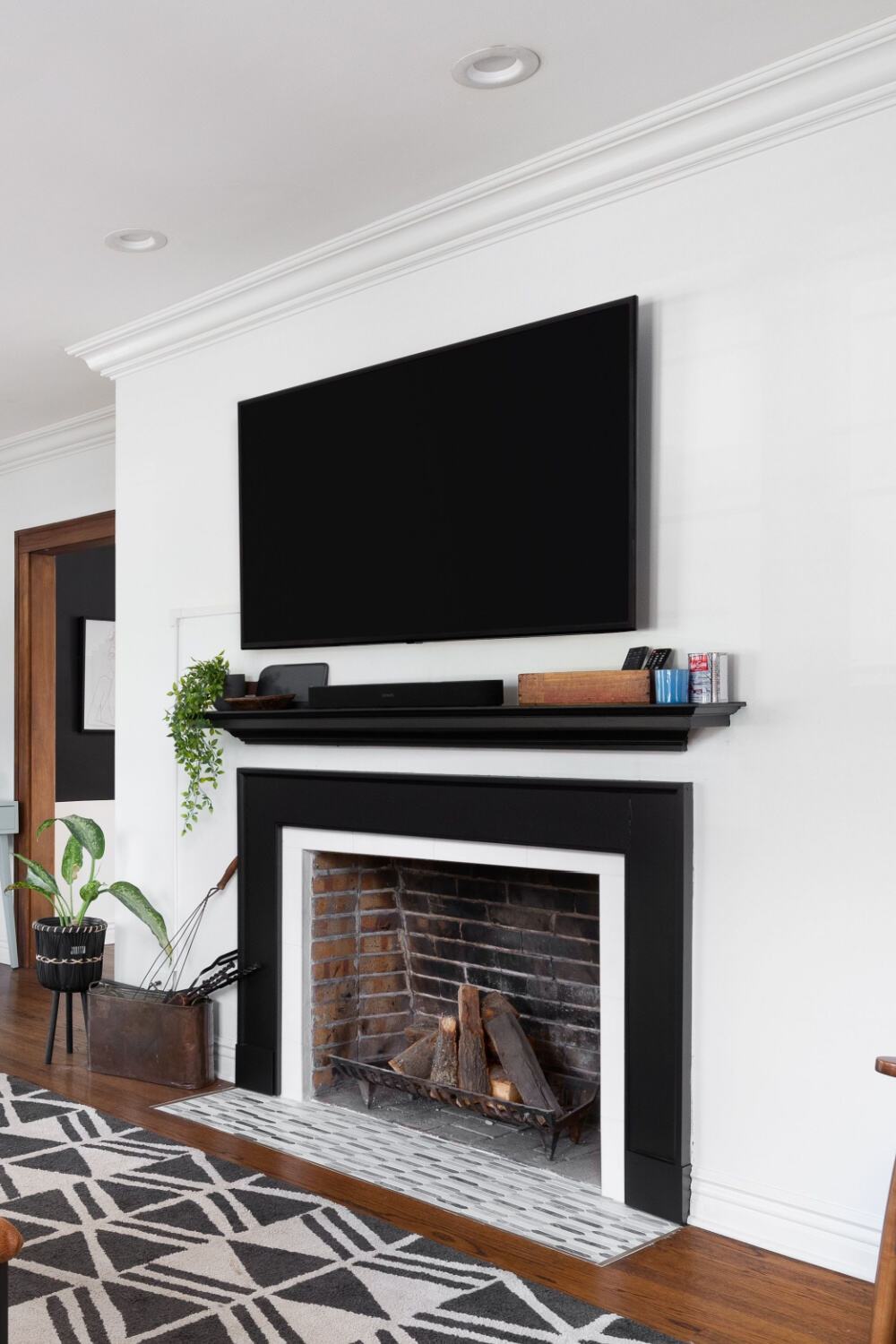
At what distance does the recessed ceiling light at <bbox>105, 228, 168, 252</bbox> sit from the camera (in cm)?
355

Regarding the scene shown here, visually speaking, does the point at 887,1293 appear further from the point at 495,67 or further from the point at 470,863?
the point at 495,67

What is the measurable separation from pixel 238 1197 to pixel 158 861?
161 cm

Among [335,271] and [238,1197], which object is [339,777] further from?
[335,271]

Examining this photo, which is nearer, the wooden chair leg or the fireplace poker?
the wooden chair leg

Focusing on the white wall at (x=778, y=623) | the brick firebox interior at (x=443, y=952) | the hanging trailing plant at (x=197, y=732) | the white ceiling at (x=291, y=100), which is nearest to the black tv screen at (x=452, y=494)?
the white wall at (x=778, y=623)

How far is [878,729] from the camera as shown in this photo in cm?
256

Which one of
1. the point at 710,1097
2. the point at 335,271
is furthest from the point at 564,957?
the point at 335,271

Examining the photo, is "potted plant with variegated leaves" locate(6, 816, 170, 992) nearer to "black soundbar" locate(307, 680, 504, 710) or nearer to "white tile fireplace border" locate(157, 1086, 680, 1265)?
"white tile fireplace border" locate(157, 1086, 680, 1265)

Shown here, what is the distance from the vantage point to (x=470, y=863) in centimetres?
343

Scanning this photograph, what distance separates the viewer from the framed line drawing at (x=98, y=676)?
23.2 ft

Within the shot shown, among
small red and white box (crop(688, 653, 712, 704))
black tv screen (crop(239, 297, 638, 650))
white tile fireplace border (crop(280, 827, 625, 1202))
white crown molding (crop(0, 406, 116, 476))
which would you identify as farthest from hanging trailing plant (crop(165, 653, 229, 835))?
white crown molding (crop(0, 406, 116, 476))

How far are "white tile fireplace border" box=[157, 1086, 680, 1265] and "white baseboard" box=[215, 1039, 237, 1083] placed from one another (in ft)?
0.39

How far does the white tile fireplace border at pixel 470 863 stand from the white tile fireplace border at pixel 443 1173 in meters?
0.09

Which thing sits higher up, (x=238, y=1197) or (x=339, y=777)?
(x=339, y=777)
